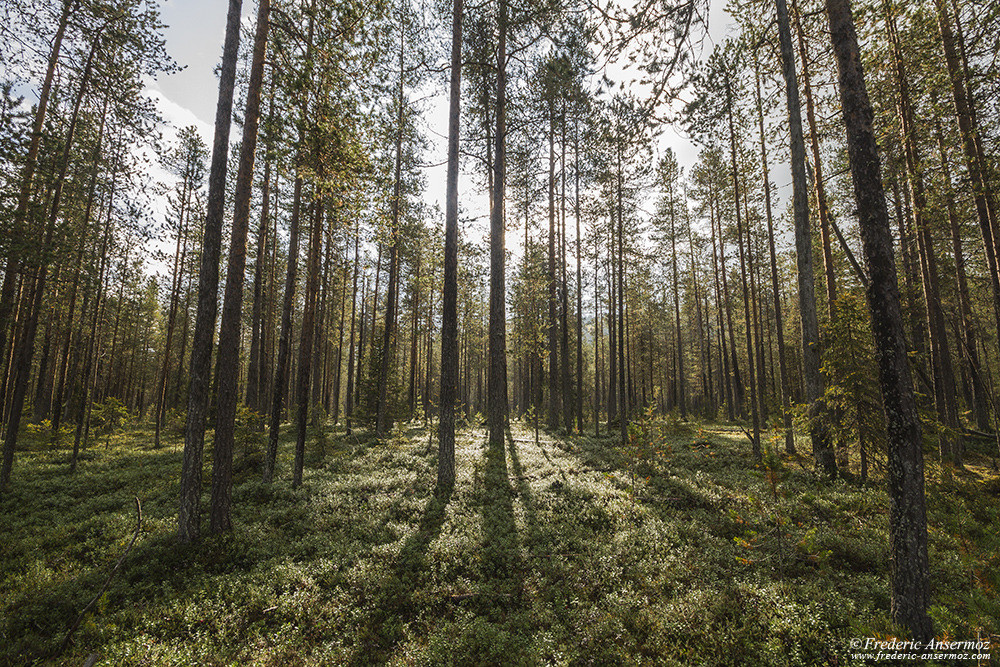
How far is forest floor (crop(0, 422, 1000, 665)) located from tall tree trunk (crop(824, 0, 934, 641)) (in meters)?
0.51

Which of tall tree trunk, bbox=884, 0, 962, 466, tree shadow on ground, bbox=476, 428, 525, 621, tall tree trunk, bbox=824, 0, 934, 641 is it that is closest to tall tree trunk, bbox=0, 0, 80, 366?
tree shadow on ground, bbox=476, 428, 525, 621

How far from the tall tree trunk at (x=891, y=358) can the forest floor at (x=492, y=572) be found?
20.2 inches

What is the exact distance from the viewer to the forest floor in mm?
4422

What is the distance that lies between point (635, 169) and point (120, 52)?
20.2 meters

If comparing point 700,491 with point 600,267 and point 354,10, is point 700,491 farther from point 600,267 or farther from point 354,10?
point 600,267

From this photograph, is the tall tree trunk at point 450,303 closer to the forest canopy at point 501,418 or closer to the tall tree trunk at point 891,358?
the forest canopy at point 501,418

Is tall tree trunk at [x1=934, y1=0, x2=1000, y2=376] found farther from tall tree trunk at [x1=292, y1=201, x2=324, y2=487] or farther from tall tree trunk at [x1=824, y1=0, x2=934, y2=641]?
tall tree trunk at [x1=292, y1=201, x2=324, y2=487]

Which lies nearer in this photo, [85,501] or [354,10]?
[354,10]

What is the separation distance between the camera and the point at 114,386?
35.7 meters

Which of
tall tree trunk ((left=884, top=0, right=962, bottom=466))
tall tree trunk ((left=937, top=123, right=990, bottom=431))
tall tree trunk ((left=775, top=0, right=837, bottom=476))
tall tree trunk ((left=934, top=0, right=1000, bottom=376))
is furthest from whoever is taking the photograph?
tall tree trunk ((left=775, top=0, right=837, bottom=476))

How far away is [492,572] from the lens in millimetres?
6250

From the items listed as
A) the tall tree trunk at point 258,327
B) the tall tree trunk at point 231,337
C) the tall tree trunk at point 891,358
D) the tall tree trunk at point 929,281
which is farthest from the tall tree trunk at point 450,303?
the tall tree trunk at point 258,327

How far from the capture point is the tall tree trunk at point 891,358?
3.94 m

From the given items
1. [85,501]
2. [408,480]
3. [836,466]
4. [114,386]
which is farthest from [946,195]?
[114,386]
